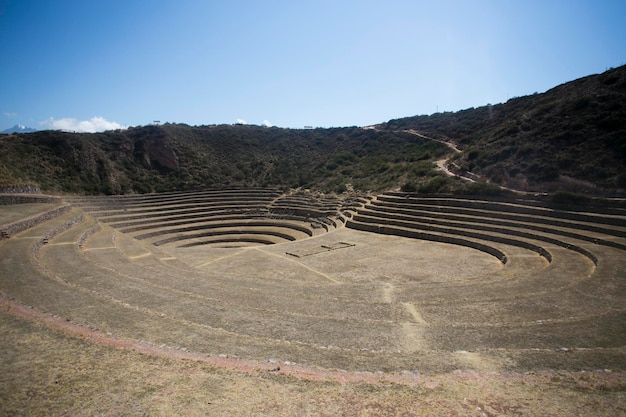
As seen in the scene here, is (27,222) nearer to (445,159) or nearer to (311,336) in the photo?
(311,336)

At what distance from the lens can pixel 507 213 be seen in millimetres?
20859

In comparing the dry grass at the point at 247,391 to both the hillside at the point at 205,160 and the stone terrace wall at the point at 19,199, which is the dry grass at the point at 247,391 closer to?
the stone terrace wall at the point at 19,199

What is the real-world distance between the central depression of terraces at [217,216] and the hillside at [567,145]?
1331cm

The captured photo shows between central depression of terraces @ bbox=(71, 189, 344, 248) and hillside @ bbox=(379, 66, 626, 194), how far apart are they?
13306 millimetres

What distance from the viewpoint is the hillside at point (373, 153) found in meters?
25.2

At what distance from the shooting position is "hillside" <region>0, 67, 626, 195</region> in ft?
82.6

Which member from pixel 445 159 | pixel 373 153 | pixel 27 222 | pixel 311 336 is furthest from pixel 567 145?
pixel 27 222

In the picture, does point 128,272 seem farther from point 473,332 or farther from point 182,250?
point 473,332

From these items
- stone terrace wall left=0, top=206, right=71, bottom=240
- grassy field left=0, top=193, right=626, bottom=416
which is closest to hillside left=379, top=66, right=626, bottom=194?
grassy field left=0, top=193, right=626, bottom=416

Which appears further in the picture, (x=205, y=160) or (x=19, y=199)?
(x=205, y=160)

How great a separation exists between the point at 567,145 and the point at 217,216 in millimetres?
A: 27752

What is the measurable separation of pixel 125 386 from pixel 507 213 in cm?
2134

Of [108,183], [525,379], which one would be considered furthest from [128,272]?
[108,183]

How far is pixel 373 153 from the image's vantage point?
165 ft
